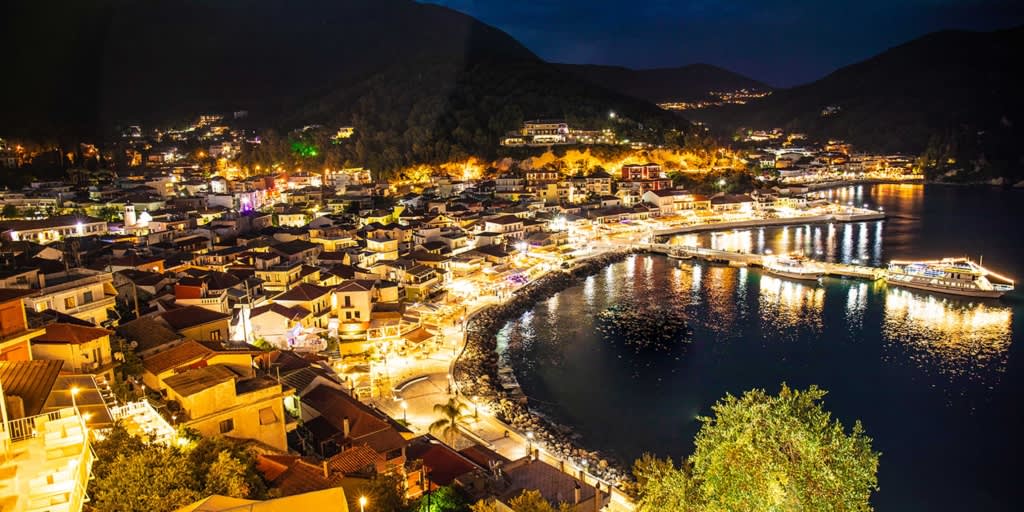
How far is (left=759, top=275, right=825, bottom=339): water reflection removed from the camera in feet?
73.0

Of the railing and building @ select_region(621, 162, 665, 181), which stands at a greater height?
building @ select_region(621, 162, 665, 181)

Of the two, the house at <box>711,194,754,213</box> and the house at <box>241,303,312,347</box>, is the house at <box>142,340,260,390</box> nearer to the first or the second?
the house at <box>241,303,312,347</box>

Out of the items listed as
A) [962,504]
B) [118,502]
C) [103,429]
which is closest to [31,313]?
[103,429]

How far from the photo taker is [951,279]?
1022 inches

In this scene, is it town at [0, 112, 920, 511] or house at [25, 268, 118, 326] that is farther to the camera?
house at [25, 268, 118, 326]

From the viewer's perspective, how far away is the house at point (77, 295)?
12094 millimetres

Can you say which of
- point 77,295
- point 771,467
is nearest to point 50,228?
point 77,295

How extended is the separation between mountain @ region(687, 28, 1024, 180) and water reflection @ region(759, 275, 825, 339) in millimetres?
63183

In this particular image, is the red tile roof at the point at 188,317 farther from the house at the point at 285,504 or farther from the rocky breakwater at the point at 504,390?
the house at the point at 285,504

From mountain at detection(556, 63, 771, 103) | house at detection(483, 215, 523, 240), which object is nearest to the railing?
house at detection(483, 215, 523, 240)

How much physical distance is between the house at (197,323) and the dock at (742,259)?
25.6 m

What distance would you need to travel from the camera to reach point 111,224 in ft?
95.6

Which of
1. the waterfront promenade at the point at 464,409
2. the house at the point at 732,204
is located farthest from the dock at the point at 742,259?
the waterfront promenade at the point at 464,409

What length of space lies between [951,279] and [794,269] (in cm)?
615
